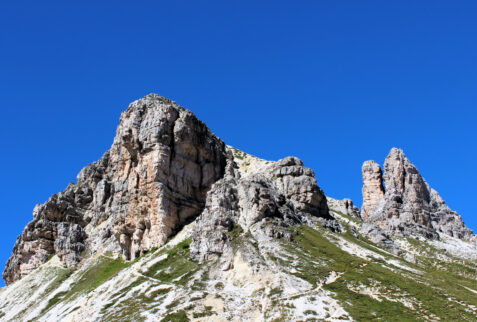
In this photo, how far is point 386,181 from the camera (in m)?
174

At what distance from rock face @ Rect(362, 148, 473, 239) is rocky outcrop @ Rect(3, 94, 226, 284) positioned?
177ft

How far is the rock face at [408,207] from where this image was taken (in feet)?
492

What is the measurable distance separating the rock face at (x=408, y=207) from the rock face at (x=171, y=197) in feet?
108

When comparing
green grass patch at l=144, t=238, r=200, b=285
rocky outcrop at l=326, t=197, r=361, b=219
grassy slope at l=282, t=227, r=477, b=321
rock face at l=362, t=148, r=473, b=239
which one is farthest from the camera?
rocky outcrop at l=326, t=197, r=361, b=219

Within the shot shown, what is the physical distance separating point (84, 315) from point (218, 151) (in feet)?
229

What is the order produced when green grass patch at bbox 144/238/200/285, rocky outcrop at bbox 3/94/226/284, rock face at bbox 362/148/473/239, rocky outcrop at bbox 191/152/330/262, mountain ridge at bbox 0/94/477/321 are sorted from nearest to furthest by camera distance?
mountain ridge at bbox 0/94/477/321 → green grass patch at bbox 144/238/200/285 → rocky outcrop at bbox 191/152/330/262 → rocky outcrop at bbox 3/94/226/284 → rock face at bbox 362/148/473/239

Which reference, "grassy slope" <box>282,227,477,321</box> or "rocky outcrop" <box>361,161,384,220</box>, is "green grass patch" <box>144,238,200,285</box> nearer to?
"grassy slope" <box>282,227,477,321</box>

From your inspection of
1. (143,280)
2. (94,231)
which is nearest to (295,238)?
(143,280)

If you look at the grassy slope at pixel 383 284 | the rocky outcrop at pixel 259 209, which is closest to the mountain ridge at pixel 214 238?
the rocky outcrop at pixel 259 209

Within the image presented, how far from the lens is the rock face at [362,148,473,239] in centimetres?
14988

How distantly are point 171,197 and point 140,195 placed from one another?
26.3 ft

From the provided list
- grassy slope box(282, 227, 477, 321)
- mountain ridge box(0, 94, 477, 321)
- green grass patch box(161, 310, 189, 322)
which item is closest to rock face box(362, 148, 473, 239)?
mountain ridge box(0, 94, 477, 321)

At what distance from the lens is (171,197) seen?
128 meters

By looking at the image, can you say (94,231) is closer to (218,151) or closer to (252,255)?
(218,151)
